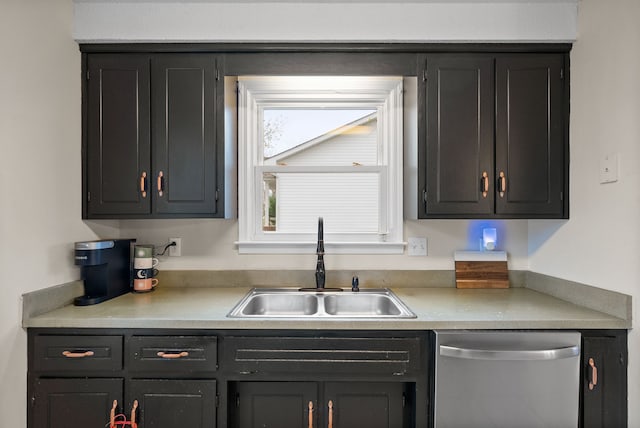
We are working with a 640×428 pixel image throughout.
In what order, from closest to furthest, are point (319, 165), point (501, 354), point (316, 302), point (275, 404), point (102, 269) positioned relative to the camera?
point (501, 354), point (275, 404), point (102, 269), point (316, 302), point (319, 165)

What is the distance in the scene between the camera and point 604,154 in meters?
1.57

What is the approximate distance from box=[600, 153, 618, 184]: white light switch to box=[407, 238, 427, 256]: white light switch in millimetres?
908

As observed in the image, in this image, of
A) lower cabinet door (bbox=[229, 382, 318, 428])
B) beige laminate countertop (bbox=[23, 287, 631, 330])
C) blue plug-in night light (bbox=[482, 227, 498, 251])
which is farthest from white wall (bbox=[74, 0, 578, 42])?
lower cabinet door (bbox=[229, 382, 318, 428])

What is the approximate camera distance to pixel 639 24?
4.57ft

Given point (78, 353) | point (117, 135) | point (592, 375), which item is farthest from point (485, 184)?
point (78, 353)

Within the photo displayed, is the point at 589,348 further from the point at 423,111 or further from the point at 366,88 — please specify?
the point at 366,88

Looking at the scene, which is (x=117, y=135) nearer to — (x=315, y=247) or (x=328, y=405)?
(x=315, y=247)

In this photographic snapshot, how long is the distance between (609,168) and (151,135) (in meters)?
2.18

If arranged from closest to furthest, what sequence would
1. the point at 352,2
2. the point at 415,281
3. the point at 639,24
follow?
1. the point at 639,24
2. the point at 352,2
3. the point at 415,281

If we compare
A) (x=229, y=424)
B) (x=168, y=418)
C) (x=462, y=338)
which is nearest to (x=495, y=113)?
(x=462, y=338)

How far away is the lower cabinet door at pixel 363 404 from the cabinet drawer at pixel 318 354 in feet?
0.29

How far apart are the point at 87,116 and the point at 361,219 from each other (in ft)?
5.29

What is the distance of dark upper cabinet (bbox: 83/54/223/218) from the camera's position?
181 centimetres

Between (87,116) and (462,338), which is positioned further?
(87,116)
